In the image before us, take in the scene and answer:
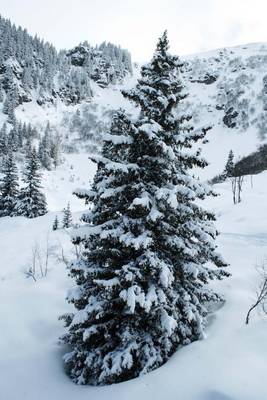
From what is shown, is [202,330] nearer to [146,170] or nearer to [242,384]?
[242,384]

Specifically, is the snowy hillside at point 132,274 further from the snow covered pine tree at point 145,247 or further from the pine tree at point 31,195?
the pine tree at point 31,195

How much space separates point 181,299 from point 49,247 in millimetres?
24008

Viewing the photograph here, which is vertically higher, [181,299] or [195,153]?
[195,153]

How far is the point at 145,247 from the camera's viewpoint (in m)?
9.92

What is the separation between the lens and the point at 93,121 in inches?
5251

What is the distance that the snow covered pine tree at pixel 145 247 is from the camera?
1025 cm

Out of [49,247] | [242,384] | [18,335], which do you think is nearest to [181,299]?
[242,384]

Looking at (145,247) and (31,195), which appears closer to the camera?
(145,247)

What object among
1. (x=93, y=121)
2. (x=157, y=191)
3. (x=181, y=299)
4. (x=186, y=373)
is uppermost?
(x=93, y=121)

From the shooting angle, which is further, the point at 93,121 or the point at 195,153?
the point at 93,121

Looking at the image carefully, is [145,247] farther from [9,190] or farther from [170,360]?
[9,190]

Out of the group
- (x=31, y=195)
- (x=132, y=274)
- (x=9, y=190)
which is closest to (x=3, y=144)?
(x=9, y=190)

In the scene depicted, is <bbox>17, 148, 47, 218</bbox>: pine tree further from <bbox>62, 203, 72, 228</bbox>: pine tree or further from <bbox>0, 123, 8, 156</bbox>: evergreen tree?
<bbox>0, 123, 8, 156</bbox>: evergreen tree

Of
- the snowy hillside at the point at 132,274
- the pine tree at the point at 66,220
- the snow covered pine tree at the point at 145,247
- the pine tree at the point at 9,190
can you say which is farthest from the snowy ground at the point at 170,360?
the pine tree at the point at 9,190
